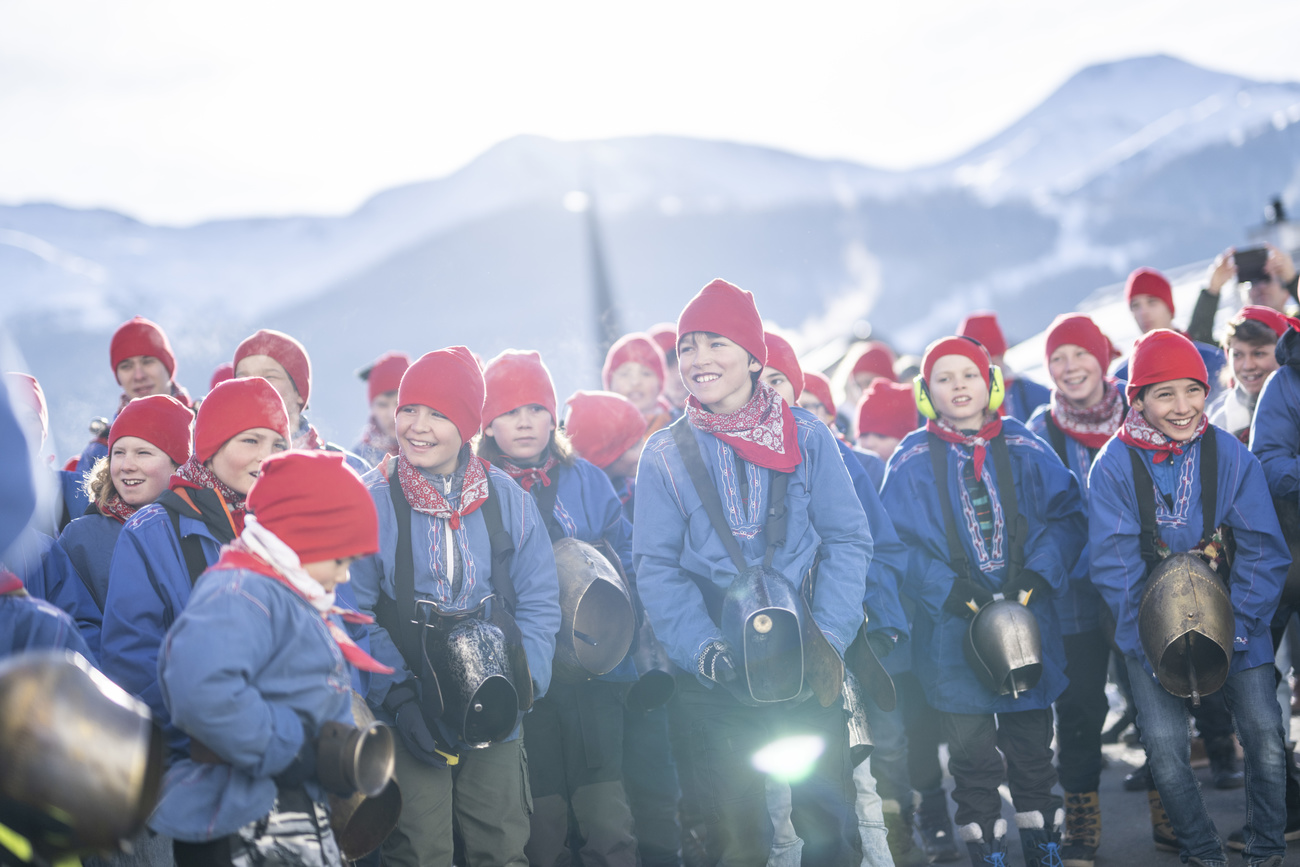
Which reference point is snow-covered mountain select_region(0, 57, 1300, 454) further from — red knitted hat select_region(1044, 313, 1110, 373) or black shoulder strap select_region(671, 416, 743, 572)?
red knitted hat select_region(1044, 313, 1110, 373)

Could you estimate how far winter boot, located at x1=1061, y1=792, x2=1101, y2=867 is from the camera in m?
3.84

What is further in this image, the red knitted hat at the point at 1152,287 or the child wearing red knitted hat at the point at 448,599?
the red knitted hat at the point at 1152,287

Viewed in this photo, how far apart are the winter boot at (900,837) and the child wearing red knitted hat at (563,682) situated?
119cm

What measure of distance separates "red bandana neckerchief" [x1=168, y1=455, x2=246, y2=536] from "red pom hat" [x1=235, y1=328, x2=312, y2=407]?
142 cm

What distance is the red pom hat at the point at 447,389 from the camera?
3.32 metres

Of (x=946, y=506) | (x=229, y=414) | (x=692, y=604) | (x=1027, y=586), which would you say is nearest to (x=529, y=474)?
(x=692, y=604)

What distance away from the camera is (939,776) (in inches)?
173

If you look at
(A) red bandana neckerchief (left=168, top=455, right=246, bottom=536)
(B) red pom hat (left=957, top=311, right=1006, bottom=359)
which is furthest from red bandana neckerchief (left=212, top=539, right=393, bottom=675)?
(B) red pom hat (left=957, top=311, right=1006, bottom=359)

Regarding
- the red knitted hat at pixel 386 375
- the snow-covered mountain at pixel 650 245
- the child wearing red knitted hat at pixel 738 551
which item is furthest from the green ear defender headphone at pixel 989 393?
the snow-covered mountain at pixel 650 245

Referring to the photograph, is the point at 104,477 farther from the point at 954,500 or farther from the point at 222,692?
the point at 954,500

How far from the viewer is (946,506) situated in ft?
12.6

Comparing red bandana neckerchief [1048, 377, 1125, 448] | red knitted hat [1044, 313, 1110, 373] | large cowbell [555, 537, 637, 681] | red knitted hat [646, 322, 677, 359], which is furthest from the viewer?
red knitted hat [646, 322, 677, 359]

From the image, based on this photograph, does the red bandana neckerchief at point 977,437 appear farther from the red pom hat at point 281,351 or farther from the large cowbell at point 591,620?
the red pom hat at point 281,351

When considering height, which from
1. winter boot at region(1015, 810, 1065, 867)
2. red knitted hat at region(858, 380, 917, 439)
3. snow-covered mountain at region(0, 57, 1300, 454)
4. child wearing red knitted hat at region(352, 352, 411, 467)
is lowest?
winter boot at region(1015, 810, 1065, 867)
